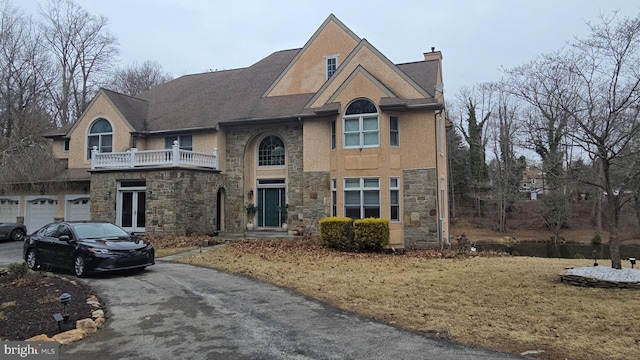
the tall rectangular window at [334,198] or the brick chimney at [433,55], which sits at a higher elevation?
the brick chimney at [433,55]

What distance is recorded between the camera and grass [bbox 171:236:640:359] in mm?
5793

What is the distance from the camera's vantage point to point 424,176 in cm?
1825

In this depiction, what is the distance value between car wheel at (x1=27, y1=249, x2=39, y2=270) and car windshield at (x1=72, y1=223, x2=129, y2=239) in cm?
184

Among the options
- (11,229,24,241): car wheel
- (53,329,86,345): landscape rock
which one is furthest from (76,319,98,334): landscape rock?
(11,229,24,241): car wheel

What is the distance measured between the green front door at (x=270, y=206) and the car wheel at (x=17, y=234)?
525 inches

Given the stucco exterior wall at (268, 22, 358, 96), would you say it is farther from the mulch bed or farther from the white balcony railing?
the mulch bed

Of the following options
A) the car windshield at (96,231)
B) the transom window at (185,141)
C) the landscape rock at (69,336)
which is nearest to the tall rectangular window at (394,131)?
the transom window at (185,141)

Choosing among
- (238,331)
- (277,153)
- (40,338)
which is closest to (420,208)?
(277,153)

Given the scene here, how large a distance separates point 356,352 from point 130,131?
21103 millimetres

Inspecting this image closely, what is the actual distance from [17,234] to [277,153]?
15005 millimetres

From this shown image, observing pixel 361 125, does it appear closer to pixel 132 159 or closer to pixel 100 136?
pixel 132 159

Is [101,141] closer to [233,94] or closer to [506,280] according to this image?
[233,94]

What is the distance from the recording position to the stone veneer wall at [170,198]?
1927cm

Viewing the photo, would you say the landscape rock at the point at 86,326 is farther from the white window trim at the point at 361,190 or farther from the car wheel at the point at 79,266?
the white window trim at the point at 361,190
